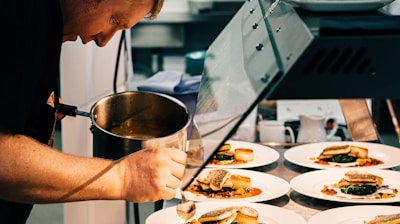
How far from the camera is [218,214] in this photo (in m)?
2.12

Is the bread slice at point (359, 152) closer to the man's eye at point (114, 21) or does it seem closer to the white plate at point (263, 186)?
the white plate at point (263, 186)

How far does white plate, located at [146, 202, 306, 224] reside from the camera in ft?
6.98

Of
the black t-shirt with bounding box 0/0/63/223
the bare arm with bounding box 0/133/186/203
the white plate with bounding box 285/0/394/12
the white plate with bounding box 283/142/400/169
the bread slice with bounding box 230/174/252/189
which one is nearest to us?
the white plate with bounding box 285/0/394/12

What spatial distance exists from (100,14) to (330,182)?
104 cm

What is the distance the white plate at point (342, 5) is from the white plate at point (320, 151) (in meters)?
1.23

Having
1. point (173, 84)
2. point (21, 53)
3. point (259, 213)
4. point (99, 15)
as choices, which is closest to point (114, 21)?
point (99, 15)

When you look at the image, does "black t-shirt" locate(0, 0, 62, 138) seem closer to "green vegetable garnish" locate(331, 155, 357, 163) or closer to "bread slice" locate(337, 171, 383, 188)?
"bread slice" locate(337, 171, 383, 188)

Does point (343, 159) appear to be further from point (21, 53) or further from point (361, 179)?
point (21, 53)

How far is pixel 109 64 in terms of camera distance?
3488 millimetres


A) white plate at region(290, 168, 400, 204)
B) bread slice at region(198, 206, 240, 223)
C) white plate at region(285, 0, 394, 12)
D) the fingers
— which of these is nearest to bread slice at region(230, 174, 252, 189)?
white plate at region(290, 168, 400, 204)

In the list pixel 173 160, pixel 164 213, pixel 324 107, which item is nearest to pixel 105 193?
pixel 173 160

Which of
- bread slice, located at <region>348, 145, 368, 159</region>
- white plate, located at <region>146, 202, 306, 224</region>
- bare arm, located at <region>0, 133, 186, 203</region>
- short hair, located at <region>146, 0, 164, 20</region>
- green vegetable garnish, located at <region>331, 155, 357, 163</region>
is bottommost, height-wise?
white plate, located at <region>146, 202, 306, 224</region>

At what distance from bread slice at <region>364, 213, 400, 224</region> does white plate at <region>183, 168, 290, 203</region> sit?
33 cm

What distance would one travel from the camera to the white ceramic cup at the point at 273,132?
3.11 meters
